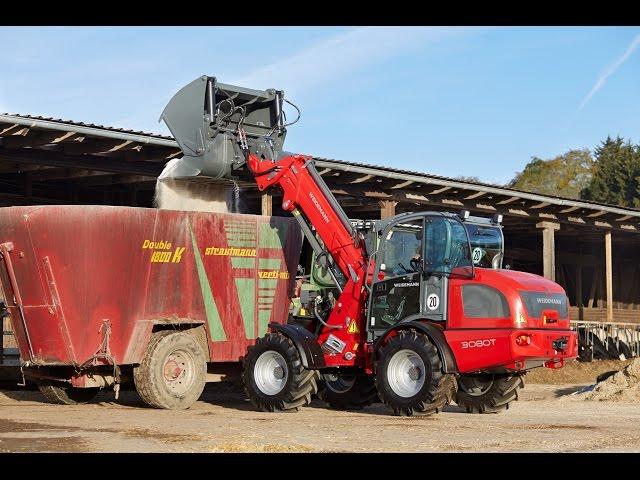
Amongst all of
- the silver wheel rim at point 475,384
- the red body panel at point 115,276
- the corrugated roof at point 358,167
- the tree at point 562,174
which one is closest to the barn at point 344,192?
the corrugated roof at point 358,167

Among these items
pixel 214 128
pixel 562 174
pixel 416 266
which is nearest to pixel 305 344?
pixel 416 266

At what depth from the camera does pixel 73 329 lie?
1359 cm

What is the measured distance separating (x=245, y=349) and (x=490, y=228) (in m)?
4.19

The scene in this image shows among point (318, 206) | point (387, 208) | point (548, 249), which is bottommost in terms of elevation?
point (318, 206)

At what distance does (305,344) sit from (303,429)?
8.39 feet

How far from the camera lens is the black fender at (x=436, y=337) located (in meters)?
12.6

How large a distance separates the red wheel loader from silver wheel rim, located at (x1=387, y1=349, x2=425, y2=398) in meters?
0.01

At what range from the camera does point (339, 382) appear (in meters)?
15.2

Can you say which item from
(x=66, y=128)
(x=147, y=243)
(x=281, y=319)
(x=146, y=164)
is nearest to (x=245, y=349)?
(x=281, y=319)

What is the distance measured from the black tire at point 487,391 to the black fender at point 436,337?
1252 mm

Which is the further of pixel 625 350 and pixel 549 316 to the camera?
pixel 625 350

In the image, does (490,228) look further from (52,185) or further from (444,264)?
(52,185)

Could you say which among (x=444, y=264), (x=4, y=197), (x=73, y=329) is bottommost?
(x=73, y=329)

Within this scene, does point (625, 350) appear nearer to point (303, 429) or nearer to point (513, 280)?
point (513, 280)
